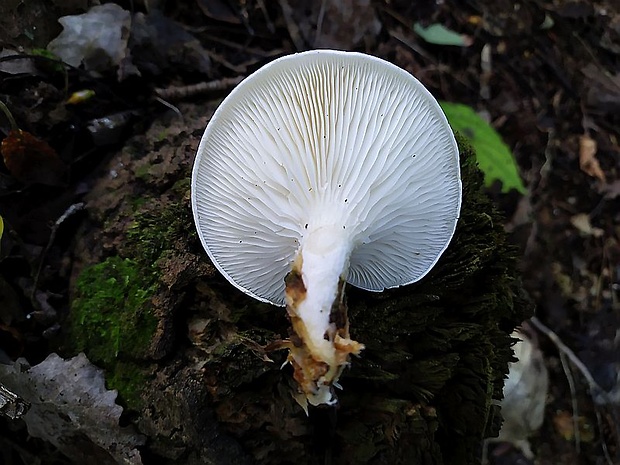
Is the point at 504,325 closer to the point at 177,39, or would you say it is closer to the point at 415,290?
the point at 415,290

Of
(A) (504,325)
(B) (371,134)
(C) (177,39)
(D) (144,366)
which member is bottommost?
(D) (144,366)

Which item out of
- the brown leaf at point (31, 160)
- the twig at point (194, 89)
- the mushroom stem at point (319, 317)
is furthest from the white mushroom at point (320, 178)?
the twig at point (194, 89)

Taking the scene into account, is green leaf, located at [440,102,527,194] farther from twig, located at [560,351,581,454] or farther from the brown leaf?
the brown leaf

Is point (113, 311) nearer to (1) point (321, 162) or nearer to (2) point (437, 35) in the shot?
(1) point (321, 162)

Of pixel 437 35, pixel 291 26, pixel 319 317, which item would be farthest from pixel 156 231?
pixel 437 35

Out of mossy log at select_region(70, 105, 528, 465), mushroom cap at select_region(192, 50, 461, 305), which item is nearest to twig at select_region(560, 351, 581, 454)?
mossy log at select_region(70, 105, 528, 465)

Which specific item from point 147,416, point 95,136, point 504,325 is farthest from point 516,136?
point 147,416

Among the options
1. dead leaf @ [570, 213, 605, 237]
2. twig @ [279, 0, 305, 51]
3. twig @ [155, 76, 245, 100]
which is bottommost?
dead leaf @ [570, 213, 605, 237]
